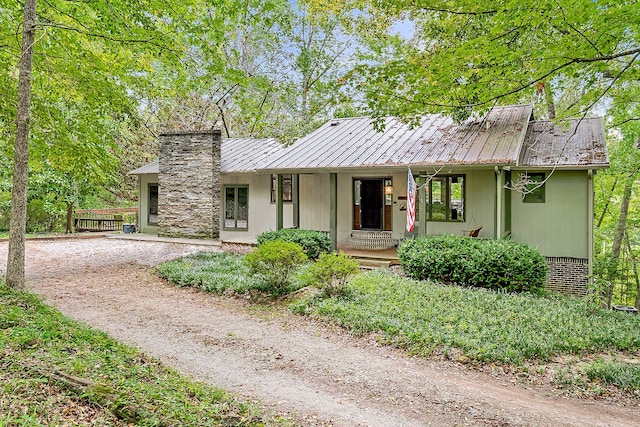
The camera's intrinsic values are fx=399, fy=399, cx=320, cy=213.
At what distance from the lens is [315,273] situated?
25.3 ft

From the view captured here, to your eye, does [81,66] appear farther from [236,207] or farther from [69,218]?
[69,218]

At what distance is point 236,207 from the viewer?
16.5 metres

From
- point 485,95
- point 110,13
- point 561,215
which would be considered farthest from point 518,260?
point 110,13

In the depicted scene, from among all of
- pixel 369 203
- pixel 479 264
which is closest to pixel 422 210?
pixel 479 264

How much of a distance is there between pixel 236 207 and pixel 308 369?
12.2m

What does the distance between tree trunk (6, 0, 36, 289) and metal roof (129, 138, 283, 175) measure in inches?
380

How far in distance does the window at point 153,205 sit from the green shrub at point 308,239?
810 cm

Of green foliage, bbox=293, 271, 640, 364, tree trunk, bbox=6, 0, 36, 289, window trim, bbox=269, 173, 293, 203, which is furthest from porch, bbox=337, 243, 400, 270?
tree trunk, bbox=6, 0, 36, 289

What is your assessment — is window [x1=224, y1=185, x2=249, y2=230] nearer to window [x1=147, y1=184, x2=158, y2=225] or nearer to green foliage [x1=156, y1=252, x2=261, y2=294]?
window [x1=147, y1=184, x2=158, y2=225]

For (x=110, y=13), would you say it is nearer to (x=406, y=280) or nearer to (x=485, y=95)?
(x=485, y=95)

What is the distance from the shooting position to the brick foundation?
10.7 meters

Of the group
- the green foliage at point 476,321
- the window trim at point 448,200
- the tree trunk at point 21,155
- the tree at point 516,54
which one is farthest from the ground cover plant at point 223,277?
the window trim at point 448,200

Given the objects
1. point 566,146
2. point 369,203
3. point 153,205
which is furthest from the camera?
point 153,205

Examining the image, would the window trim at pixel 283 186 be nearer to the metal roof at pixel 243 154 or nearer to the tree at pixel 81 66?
the metal roof at pixel 243 154
